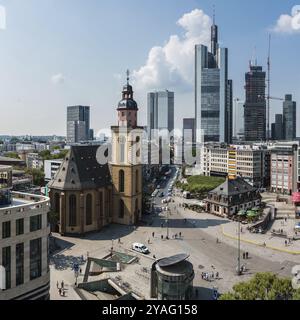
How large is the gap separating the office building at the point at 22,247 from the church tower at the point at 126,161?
3029cm

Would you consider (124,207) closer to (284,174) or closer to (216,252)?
(216,252)

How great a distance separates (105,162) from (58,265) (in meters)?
21.3

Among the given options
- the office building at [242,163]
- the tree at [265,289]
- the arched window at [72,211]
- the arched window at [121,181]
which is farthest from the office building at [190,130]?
the tree at [265,289]

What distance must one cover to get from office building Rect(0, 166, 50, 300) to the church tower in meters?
30.3

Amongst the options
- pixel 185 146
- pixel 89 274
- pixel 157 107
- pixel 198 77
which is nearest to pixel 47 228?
pixel 89 274

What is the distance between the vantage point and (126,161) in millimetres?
53906

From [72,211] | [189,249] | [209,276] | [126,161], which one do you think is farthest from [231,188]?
[209,276]

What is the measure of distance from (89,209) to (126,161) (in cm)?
895

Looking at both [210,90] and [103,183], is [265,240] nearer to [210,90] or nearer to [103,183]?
[103,183]

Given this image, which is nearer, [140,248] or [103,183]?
[140,248]

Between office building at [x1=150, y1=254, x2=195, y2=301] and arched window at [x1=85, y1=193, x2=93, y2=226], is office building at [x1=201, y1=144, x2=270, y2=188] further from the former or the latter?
office building at [x1=150, y1=254, x2=195, y2=301]

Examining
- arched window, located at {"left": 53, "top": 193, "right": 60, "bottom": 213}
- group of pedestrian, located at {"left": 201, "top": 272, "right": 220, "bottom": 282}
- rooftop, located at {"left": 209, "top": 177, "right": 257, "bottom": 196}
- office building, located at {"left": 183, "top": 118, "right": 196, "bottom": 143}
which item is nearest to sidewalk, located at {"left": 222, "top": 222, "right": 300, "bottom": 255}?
rooftop, located at {"left": 209, "top": 177, "right": 257, "bottom": 196}

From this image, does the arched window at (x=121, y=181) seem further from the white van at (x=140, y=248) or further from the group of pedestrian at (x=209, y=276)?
the group of pedestrian at (x=209, y=276)

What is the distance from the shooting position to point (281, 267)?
37.2 metres
